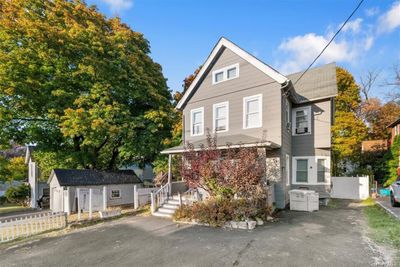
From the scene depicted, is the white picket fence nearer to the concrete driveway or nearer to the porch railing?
the concrete driveway

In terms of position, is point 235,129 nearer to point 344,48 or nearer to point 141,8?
point 344,48

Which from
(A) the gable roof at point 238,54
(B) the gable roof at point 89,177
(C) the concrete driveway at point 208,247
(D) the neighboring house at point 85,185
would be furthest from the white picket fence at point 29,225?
(A) the gable roof at point 238,54

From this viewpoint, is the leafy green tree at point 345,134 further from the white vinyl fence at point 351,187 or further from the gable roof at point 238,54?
the gable roof at point 238,54

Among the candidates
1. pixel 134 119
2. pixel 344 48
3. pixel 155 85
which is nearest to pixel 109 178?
pixel 134 119

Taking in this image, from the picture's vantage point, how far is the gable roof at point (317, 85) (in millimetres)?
13312

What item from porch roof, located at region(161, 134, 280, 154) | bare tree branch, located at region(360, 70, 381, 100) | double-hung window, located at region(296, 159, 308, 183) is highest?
bare tree branch, located at region(360, 70, 381, 100)

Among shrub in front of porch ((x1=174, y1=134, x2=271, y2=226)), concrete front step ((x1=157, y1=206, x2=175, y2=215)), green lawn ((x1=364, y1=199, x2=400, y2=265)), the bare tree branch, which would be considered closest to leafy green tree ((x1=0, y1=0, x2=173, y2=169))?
concrete front step ((x1=157, y1=206, x2=175, y2=215))

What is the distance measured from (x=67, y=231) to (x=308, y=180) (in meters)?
12.2

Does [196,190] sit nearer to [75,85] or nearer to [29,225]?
[29,225]

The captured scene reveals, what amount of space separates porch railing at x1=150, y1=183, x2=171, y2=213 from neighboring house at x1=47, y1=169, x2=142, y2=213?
3619 mm

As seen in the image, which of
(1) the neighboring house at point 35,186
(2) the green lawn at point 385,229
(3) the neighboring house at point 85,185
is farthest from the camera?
(1) the neighboring house at point 35,186

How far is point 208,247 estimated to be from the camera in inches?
245

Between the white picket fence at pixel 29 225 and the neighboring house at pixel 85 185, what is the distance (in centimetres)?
266

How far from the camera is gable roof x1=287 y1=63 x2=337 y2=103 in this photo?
13312 millimetres
